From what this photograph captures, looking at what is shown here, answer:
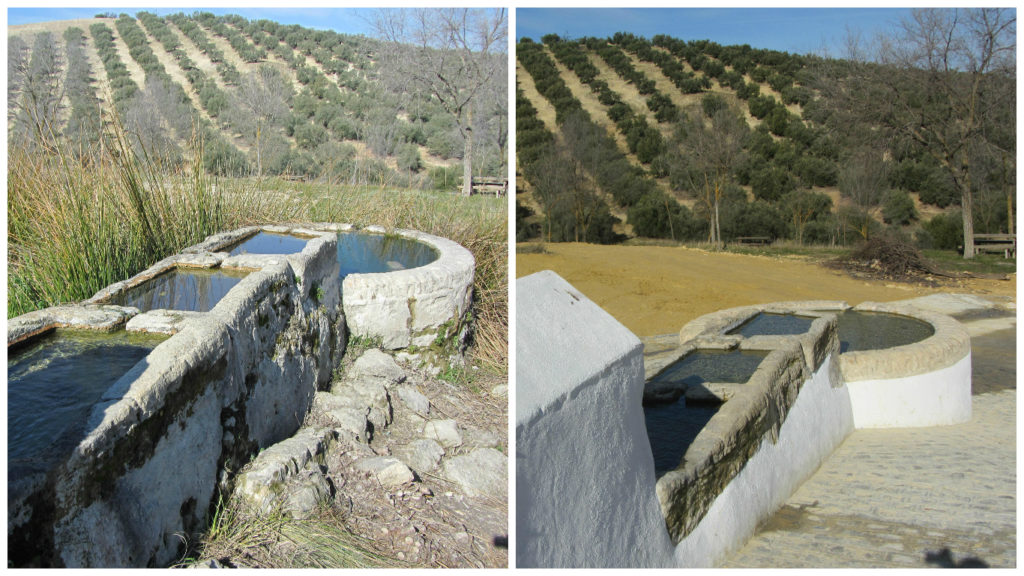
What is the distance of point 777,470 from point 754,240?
13419 millimetres

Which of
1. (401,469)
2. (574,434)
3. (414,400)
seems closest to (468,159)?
(414,400)

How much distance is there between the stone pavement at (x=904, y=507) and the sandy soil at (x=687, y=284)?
386 cm

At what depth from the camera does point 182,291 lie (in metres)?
3.14

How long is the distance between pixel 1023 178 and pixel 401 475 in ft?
8.18

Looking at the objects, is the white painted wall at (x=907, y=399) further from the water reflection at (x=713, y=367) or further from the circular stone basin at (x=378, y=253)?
the circular stone basin at (x=378, y=253)

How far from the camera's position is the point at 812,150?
20453mm

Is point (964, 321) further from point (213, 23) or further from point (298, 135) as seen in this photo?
point (213, 23)

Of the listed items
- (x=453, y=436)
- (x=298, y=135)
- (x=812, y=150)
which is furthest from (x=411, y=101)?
(x=453, y=436)

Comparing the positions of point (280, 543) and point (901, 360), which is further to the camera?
point (901, 360)

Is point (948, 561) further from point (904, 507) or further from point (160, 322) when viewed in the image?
point (160, 322)

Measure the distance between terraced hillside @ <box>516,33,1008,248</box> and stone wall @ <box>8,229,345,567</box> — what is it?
35.9 ft

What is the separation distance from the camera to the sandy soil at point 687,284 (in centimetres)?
890

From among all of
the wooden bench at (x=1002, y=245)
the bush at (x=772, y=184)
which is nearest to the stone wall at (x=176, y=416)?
the wooden bench at (x=1002, y=245)

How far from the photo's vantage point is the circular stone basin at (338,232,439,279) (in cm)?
437
